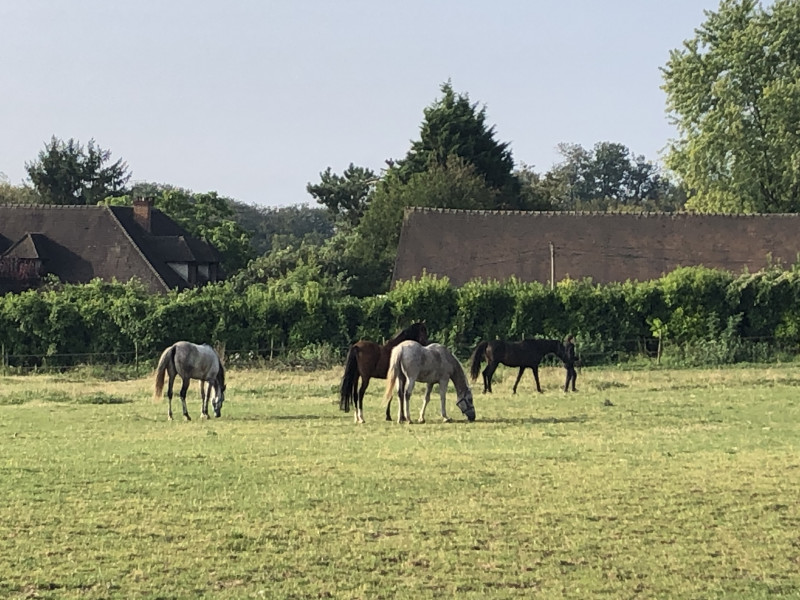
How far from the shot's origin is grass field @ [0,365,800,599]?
342 inches

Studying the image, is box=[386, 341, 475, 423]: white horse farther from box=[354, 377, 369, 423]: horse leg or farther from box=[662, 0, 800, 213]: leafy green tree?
box=[662, 0, 800, 213]: leafy green tree

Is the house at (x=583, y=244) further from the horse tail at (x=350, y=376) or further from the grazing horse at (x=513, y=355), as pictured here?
the horse tail at (x=350, y=376)

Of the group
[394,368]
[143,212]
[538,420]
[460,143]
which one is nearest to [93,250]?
[143,212]

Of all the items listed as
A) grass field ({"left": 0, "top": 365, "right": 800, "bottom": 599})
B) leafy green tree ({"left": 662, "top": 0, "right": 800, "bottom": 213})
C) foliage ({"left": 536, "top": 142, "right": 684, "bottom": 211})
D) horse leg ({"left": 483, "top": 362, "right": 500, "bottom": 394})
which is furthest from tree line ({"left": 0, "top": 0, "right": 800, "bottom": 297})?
foliage ({"left": 536, "top": 142, "right": 684, "bottom": 211})

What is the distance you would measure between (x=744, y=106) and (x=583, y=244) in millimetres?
15274

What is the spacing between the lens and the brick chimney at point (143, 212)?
6053 centimetres

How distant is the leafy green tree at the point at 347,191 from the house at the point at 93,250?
15.1m

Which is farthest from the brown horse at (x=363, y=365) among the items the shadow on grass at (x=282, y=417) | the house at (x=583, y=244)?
the house at (x=583, y=244)

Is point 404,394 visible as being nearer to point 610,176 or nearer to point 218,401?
point 218,401

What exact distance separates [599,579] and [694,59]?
175ft

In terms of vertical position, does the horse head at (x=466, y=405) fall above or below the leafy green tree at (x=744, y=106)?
below

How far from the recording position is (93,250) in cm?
5556

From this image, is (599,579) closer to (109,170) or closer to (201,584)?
(201,584)

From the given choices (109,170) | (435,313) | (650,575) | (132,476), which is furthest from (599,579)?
(109,170)
